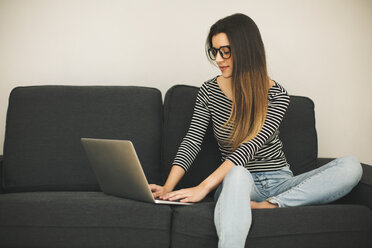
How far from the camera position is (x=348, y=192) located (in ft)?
4.94

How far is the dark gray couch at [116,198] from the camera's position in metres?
1.33

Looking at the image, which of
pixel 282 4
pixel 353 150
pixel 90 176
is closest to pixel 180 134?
pixel 90 176

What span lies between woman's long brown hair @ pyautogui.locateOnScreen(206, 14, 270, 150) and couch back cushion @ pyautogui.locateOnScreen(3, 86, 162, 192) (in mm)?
467

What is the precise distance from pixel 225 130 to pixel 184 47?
826 millimetres

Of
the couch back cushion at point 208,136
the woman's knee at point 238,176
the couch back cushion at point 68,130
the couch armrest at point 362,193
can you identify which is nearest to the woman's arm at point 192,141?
the couch back cushion at point 208,136

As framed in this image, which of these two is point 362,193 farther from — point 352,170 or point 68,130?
point 68,130

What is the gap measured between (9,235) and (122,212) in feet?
1.37

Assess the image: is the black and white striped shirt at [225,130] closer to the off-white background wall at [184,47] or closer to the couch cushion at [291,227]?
the couch cushion at [291,227]

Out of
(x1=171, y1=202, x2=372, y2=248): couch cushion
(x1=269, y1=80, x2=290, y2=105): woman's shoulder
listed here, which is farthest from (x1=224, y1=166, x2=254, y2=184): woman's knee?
(x1=269, y1=80, x2=290, y2=105): woman's shoulder

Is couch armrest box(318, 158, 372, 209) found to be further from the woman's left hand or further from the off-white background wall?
the off-white background wall

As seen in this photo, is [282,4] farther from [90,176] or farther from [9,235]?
[9,235]

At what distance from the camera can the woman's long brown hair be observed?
5.28ft

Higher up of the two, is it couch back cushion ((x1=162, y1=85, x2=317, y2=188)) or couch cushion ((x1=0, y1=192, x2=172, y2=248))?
couch back cushion ((x1=162, y1=85, x2=317, y2=188))

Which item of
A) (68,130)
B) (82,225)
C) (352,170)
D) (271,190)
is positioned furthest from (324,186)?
(68,130)
